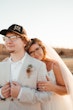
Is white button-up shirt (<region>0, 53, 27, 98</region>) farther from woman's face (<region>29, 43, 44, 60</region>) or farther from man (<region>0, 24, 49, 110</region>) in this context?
woman's face (<region>29, 43, 44, 60</region>)

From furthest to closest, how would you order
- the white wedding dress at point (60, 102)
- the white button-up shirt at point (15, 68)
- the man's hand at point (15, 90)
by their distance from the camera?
the white wedding dress at point (60, 102), the white button-up shirt at point (15, 68), the man's hand at point (15, 90)

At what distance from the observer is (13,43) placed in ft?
19.4

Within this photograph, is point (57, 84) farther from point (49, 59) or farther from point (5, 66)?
point (5, 66)

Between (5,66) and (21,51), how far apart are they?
34 centimetres

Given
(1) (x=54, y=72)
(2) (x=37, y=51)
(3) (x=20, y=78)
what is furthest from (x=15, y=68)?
(2) (x=37, y=51)

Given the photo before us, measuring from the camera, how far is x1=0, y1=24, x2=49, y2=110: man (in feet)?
19.1

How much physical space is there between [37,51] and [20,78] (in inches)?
76.6

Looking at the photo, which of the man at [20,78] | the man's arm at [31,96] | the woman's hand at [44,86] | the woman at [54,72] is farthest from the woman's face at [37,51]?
the man's arm at [31,96]

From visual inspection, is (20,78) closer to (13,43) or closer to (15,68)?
(15,68)

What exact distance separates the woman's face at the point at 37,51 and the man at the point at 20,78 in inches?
66.3

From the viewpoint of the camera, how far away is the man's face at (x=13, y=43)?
232 inches

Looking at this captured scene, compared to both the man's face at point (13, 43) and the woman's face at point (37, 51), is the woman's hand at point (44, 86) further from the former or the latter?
the woman's face at point (37, 51)

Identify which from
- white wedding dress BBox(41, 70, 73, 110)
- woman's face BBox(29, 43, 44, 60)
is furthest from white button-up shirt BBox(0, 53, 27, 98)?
woman's face BBox(29, 43, 44, 60)

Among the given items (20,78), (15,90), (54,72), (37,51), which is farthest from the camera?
(37,51)
